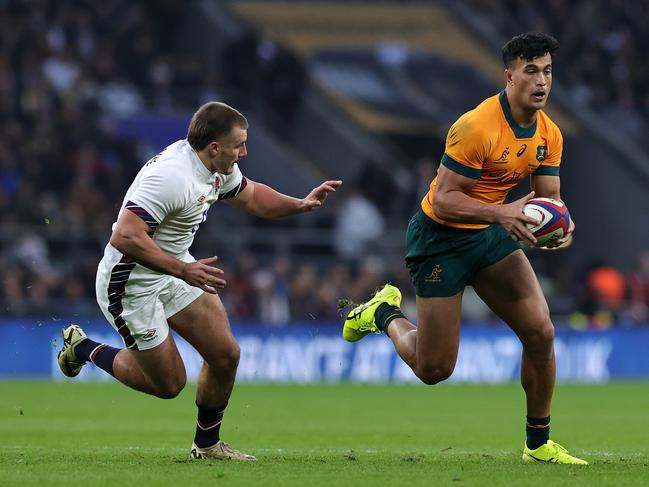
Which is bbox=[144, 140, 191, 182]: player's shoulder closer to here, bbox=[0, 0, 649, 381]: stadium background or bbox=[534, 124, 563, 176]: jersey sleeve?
bbox=[534, 124, 563, 176]: jersey sleeve

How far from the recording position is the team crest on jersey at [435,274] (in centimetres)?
977

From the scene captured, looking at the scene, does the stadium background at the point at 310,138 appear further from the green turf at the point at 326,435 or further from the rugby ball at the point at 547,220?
the rugby ball at the point at 547,220

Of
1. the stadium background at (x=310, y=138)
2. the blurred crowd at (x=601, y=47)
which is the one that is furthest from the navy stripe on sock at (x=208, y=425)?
the blurred crowd at (x=601, y=47)

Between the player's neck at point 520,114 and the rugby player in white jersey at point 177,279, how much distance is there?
4.66 feet

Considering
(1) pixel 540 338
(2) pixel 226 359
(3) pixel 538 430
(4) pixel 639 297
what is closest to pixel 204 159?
(2) pixel 226 359

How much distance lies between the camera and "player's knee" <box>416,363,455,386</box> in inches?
391

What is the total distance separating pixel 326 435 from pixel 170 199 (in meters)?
4.15

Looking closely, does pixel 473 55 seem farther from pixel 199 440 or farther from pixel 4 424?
pixel 199 440

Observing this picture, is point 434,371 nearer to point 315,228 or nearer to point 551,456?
point 551,456

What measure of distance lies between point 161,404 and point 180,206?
823cm

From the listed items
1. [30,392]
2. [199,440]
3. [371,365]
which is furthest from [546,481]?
[371,365]

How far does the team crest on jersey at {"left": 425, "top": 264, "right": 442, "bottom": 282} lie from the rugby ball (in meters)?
0.81

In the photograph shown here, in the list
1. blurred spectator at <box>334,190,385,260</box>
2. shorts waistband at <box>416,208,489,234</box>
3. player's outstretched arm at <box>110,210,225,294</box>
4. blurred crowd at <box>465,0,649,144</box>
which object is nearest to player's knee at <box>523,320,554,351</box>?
shorts waistband at <box>416,208,489,234</box>

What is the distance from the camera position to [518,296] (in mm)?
9539
